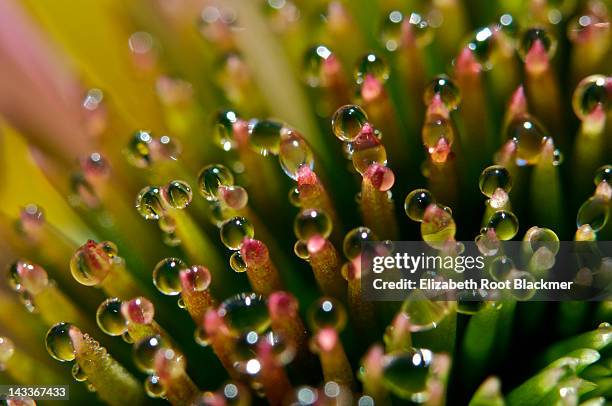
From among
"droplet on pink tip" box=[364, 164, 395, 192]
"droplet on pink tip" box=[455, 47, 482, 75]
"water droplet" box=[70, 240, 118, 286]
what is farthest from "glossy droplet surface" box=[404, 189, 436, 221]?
"water droplet" box=[70, 240, 118, 286]

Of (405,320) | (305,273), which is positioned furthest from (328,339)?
(305,273)

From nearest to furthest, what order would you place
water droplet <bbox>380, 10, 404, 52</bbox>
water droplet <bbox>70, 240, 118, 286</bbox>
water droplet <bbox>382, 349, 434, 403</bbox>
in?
water droplet <bbox>382, 349, 434, 403</bbox> < water droplet <bbox>70, 240, 118, 286</bbox> < water droplet <bbox>380, 10, 404, 52</bbox>

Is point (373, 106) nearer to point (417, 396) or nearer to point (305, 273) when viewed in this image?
point (305, 273)

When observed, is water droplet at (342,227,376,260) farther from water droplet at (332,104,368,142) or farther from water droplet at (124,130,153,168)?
water droplet at (124,130,153,168)

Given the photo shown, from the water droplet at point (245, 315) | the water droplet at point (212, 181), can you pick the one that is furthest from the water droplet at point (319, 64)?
the water droplet at point (245, 315)

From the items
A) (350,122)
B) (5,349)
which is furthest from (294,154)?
(5,349)

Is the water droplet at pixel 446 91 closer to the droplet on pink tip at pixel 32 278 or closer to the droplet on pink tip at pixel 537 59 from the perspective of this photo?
the droplet on pink tip at pixel 537 59
